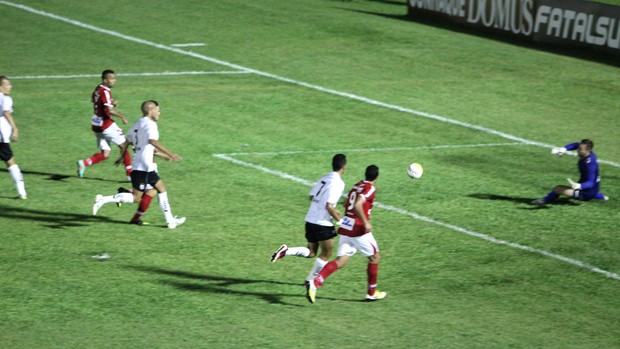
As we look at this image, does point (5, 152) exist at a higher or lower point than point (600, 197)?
higher

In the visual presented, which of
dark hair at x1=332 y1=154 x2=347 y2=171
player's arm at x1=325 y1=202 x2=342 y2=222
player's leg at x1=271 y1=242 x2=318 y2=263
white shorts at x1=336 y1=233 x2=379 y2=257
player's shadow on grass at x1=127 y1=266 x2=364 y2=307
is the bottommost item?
player's shadow on grass at x1=127 y1=266 x2=364 y2=307

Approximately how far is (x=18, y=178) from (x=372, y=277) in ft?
26.4

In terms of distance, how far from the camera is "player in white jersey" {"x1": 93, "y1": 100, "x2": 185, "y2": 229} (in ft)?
58.4

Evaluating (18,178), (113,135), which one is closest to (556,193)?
(113,135)

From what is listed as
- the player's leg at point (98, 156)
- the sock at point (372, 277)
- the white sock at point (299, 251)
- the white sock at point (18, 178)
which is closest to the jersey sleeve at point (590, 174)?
the sock at point (372, 277)

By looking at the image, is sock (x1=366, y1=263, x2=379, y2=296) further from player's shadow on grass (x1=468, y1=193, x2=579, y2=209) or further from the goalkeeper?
the goalkeeper

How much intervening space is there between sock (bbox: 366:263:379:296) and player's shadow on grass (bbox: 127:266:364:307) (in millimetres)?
713

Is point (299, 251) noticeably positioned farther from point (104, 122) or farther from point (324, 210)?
point (104, 122)

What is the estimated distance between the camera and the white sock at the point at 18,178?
19609 millimetres

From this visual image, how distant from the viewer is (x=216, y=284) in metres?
15.7

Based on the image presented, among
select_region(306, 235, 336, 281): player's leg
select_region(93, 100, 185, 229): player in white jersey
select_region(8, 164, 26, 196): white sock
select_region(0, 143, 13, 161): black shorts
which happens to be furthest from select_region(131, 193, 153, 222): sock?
select_region(306, 235, 336, 281): player's leg

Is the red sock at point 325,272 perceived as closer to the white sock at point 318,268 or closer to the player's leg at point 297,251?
the white sock at point 318,268

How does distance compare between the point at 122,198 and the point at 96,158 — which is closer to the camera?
the point at 122,198

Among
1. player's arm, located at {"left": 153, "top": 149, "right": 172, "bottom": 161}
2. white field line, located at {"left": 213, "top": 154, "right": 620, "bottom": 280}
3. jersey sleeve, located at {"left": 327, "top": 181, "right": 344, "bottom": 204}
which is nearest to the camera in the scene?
jersey sleeve, located at {"left": 327, "top": 181, "right": 344, "bottom": 204}
